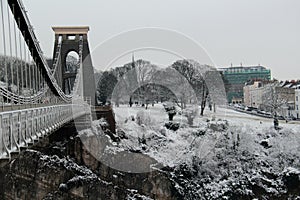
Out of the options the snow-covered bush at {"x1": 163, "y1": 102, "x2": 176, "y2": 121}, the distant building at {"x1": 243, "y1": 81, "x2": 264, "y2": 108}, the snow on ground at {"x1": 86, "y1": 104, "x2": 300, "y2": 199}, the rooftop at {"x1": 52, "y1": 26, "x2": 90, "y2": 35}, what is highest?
the rooftop at {"x1": 52, "y1": 26, "x2": 90, "y2": 35}

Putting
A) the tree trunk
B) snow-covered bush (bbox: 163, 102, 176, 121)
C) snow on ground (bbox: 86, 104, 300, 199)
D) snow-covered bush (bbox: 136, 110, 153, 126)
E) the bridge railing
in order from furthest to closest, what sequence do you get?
the tree trunk → snow-covered bush (bbox: 163, 102, 176, 121) → snow-covered bush (bbox: 136, 110, 153, 126) → snow on ground (bbox: 86, 104, 300, 199) → the bridge railing

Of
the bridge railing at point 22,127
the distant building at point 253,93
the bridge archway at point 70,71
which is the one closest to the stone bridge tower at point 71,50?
the bridge archway at point 70,71

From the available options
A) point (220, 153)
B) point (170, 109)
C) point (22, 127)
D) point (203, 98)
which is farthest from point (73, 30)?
point (22, 127)

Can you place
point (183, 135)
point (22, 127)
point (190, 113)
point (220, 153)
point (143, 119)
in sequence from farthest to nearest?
point (190, 113) < point (143, 119) < point (183, 135) < point (220, 153) < point (22, 127)

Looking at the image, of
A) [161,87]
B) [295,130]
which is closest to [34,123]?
[295,130]

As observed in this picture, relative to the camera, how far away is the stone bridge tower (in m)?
21.5

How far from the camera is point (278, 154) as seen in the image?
15742 mm

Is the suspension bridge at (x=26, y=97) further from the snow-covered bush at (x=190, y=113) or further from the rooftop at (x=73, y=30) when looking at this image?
the rooftop at (x=73, y=30)

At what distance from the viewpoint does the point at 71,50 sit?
22.7 metres

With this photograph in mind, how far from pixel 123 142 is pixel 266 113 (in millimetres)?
12256

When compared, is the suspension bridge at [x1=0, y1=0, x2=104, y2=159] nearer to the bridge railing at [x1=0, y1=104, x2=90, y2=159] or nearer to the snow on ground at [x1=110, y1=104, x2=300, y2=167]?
the bridge railing at [x1=0, y1=104, x2=90, y2=159]

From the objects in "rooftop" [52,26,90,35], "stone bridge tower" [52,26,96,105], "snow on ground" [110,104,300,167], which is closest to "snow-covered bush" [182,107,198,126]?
"snow on ground" [110,104,300,167]

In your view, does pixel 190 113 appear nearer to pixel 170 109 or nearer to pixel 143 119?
pixel 170 109

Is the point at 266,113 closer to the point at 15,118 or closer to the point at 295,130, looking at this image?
the point at 295,130
